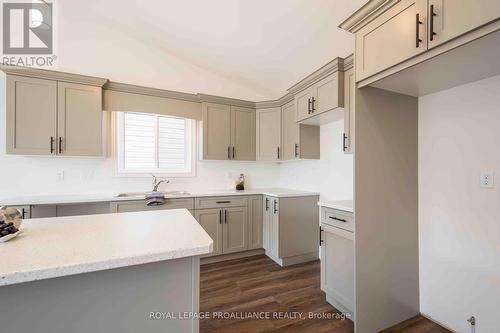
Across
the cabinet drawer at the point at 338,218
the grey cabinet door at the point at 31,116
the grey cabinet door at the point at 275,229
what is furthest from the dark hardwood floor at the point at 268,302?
the grey cabinet door at the point at 31,116

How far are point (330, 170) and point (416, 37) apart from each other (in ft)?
6.09

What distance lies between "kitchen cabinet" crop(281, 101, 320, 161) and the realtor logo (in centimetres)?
330

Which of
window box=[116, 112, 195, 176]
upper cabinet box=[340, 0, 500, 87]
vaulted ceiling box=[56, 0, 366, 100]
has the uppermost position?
vaulted ceiling box=[56, 0, 366, 100]

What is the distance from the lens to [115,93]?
9.22 feet

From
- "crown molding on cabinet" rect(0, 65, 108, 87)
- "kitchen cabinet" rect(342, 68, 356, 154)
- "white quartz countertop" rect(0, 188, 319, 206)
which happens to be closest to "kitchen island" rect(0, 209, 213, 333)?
"white quartz countertop" rect(0, 188, 319, 206)

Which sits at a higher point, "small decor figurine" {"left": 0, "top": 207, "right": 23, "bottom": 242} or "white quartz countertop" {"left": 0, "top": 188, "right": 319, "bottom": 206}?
"small decor figurine" {"left": 0, "top": 207, "right": 23, "bottom": 242}

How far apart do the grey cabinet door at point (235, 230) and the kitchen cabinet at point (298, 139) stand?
1.06 meters

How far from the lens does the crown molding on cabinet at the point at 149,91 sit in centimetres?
279

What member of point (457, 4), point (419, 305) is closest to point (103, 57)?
point (457, 4)

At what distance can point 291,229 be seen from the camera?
2.92 meters

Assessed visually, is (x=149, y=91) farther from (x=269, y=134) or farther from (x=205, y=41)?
(x=269, y=134)

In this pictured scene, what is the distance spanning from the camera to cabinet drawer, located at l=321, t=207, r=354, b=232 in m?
1.78

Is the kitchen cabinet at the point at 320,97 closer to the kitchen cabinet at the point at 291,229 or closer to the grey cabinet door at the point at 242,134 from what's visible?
the grey cabinet door at the point at 242,134

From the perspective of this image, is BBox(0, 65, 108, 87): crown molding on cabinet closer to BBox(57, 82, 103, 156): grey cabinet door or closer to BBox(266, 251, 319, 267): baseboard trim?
BBox(57, 82, 103, 156): grey cabinet door
